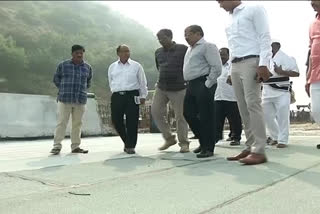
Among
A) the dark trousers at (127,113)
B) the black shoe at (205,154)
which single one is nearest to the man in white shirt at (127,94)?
the dark trousers at (127,113)

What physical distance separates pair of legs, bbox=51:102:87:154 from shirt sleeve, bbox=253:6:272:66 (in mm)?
3107

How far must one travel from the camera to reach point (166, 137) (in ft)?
22.4

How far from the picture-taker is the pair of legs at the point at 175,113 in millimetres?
6500

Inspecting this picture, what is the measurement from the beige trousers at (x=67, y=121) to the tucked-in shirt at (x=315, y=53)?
11.6ft

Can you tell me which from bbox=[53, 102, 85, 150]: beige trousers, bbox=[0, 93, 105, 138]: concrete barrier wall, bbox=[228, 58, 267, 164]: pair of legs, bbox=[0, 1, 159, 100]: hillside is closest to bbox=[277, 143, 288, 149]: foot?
bbox=[228, 58, 267, 164]: pair of legs

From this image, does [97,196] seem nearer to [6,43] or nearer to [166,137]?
[166,137]

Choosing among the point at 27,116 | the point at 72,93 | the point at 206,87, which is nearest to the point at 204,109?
the point at 206,87

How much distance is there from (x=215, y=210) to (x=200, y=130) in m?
2.91

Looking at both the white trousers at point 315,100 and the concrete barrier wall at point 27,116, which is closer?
the white trousers at point 315,100

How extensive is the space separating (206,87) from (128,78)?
56.5 inches

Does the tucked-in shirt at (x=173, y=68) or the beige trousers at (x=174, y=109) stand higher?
the tucked-in shirt at (x=173, y=68)

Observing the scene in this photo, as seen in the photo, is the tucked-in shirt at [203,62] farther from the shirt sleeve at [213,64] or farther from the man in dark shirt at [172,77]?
the man in dark shirt at [172,77]

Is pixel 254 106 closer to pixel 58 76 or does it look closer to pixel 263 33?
pixel 263 33

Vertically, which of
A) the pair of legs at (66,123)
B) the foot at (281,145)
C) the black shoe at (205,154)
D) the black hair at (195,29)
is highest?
the black hair at (195,29)
